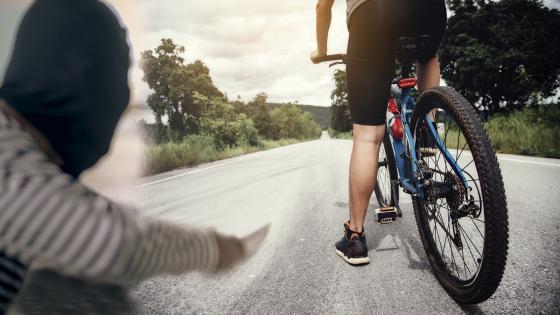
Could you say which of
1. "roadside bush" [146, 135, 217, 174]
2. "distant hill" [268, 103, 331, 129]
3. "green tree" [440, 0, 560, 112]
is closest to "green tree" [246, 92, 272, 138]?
"green tree" [440, 0, 560, 112]

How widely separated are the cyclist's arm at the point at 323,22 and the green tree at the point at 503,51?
28807 millimetres

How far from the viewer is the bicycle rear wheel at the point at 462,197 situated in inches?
40.6

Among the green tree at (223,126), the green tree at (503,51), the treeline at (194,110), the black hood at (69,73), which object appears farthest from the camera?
the green tree at (503,51)

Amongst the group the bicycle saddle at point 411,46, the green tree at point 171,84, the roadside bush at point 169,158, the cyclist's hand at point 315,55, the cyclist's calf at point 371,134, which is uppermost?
the green tree at point 171,84

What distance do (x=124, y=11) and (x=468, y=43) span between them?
31.6 m

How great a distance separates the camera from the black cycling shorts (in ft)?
4.65

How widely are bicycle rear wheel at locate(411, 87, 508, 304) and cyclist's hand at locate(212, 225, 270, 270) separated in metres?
0.90

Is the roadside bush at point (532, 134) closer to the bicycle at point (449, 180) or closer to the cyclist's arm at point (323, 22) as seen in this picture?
the bicycle at point (449, 180)

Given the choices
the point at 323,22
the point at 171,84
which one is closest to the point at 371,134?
the point at 323,22

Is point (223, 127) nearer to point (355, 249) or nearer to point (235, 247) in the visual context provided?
point (355, 249)

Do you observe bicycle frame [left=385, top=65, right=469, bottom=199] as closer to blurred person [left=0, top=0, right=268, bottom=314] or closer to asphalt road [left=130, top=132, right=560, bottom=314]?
asphalt road [left=130, top=132, right=560, bottom=314]

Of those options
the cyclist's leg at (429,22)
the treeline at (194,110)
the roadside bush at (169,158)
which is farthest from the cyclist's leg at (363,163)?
the treeline at (194,110)

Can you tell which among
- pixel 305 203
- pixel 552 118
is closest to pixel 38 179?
pixel 305 203

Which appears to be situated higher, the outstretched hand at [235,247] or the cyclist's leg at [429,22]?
the cyclist's leg at [429,22]
